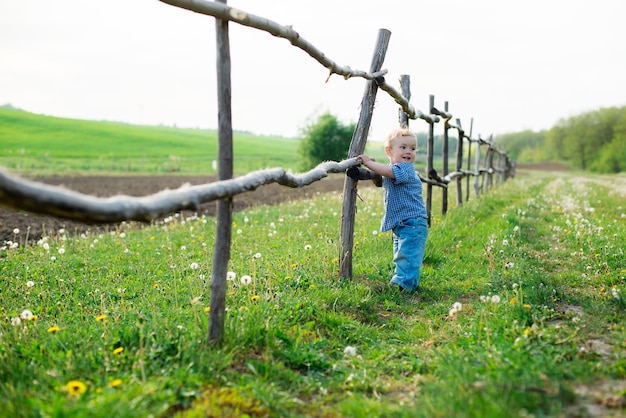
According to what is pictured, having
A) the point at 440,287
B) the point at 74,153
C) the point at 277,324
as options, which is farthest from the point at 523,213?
the point at 74,153

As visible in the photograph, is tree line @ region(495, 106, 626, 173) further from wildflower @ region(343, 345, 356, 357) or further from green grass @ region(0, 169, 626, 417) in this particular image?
wildflower @ region(343, 345, 356, 357)

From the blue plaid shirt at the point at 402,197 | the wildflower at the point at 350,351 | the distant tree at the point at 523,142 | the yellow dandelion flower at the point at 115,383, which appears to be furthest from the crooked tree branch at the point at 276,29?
the distant tree at the point at 523,142

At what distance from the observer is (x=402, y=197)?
218 inches

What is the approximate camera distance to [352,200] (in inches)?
218

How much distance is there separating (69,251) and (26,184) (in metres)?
6.39

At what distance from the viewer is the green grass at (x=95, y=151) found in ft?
111

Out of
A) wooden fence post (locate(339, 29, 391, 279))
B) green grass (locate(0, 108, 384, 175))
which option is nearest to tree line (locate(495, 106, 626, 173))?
green grass (locate(0, 108, 384, 175))

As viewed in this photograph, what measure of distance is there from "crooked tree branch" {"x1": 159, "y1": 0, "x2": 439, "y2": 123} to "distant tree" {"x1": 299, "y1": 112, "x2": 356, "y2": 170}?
29.9 m

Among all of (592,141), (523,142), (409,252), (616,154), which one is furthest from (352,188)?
(523,142)

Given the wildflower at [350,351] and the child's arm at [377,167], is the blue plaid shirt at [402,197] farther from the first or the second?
the wildflower at [350,351]

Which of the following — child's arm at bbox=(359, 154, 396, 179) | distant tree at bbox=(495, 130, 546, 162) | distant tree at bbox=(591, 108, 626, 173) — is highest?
distant tree at bbox=(495, 130, 546, 162)

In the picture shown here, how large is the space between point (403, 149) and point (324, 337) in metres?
2.32

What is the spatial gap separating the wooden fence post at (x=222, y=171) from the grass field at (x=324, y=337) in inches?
6.3

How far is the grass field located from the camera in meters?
2.66
